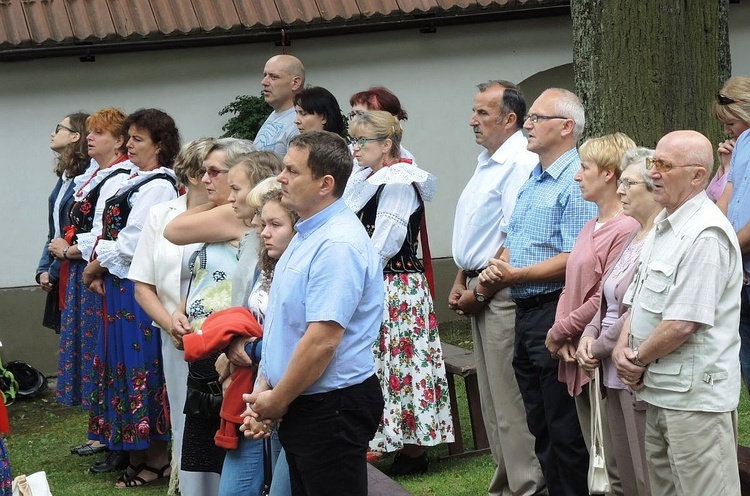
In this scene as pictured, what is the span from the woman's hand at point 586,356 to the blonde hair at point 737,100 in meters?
1.58

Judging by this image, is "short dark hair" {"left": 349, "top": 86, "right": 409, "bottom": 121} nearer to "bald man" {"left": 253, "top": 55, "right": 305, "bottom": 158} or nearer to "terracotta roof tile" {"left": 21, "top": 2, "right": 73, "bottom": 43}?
"bald man" {"left": 253, "top": 55, "right": 305, "bottom": 158}

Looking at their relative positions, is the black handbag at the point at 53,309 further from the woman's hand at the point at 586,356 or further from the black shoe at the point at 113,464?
the woman's hand at the point at 586,356

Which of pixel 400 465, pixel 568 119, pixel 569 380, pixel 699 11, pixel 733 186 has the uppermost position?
pixel 699 11

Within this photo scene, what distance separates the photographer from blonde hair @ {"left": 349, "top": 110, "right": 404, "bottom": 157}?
6.07 metres

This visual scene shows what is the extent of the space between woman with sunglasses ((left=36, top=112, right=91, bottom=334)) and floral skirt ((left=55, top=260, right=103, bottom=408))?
42cm

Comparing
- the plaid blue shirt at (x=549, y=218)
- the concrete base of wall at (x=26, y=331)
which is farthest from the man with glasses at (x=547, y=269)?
the concrete base of wall at (x=26, y=331)

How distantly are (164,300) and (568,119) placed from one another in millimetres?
2045

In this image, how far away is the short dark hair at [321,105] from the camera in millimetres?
6574

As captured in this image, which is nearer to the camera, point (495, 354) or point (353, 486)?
point (353, 486)

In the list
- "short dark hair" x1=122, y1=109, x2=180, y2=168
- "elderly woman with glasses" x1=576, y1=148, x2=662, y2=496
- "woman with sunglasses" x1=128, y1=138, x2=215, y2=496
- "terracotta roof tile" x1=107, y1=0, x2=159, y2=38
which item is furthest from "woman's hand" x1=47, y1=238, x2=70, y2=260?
"elderly woman with glasses" x1=576, y1=148, x2=662, y2=496

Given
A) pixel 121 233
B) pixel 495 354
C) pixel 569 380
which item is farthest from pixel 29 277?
pixel 569 380

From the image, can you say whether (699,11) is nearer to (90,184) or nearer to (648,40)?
(648,40)

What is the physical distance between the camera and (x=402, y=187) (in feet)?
19.6

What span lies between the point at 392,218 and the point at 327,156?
2.02 meters
